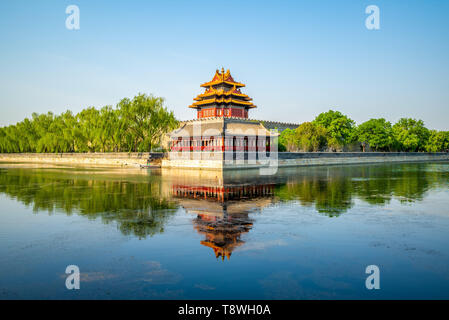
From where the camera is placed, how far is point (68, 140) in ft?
212

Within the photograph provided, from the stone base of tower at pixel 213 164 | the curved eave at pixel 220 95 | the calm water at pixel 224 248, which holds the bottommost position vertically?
the calm water at pixel 224 248

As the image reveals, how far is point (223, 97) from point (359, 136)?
1077 inches

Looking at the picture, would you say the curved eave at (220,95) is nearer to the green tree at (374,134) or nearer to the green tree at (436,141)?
the green tree at (374,134)

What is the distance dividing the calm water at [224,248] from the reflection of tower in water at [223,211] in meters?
0.04

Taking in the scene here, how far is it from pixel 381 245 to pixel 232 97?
50791 mm

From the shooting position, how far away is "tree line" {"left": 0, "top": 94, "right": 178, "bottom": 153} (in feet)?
167

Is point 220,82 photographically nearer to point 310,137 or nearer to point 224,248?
point 310,137

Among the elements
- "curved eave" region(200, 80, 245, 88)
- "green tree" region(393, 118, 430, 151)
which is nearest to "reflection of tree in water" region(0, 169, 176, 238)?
"curved eave" region(200, 80, 245, 88)

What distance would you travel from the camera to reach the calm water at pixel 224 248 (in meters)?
5.78

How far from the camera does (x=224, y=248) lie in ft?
26.2

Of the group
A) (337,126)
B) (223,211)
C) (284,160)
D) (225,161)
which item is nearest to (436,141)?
(337,126)

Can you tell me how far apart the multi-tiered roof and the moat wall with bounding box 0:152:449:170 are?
14041mm

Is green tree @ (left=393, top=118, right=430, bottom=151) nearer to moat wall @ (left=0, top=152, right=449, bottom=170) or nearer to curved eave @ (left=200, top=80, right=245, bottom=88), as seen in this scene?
moat wall @ (left=0, top=152, right=449, bottom=170)

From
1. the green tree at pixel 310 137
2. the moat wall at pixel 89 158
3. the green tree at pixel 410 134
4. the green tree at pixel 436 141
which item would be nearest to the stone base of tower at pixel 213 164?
the moat wall at pixel 89 158
